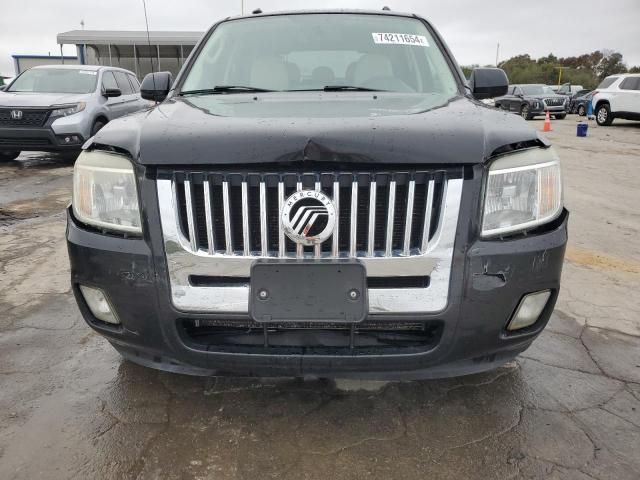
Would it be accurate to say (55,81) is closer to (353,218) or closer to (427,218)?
(353,218)

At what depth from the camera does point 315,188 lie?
164 cm

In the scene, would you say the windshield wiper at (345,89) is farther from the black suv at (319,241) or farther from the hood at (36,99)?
the hood at (36,99)

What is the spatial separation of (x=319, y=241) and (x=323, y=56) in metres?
1.63

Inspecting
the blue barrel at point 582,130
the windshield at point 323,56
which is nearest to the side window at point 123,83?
the windshield at point 323,56

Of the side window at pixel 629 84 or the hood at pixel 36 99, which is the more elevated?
the hood at pixel 36 99

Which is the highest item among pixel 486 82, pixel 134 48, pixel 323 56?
pixel 134 48

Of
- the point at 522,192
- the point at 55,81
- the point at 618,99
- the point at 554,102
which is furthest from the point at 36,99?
the point at 554,102

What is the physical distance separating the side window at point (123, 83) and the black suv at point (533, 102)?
16.0 meters

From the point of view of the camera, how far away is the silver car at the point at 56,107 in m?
7.87

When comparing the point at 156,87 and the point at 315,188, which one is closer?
the point at 315,188

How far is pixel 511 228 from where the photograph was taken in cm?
174

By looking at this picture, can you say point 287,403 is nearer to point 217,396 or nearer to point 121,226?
point 217,396

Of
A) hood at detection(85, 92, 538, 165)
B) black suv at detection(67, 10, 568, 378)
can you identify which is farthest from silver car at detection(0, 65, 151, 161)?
black suv at detection(67, 10, 568, 378)

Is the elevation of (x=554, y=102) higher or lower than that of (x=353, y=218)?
lower
